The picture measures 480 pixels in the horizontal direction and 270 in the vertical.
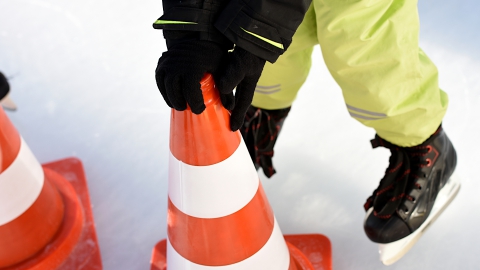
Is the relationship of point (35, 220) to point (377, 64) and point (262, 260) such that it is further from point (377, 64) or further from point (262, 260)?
point (377, 64)

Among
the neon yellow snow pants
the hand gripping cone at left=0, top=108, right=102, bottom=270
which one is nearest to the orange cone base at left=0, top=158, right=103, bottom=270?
the hand gripping cone at left=0, top=108, right=102, bottom=270

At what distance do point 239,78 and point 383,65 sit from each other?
38 centimetres

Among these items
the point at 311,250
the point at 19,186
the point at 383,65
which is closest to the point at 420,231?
the point at 311,250

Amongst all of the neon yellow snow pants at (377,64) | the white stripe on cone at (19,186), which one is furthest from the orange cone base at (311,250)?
the white stripe on cone at (19,186)

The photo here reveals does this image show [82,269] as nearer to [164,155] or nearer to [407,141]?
[164,155]

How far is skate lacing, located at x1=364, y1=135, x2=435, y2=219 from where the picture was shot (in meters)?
1.22

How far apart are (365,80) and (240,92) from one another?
0.33 meters

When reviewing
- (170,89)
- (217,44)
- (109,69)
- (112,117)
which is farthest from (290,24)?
(109,69)

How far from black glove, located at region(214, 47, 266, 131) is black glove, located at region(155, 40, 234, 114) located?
20 mm

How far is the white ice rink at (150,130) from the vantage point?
1.29 m

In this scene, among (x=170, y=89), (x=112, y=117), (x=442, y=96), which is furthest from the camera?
(x=112, y=117)

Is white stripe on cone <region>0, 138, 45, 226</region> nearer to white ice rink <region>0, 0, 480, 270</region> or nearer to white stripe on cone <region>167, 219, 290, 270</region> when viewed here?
white ice rink <region>0, 0, 480, 270</region>

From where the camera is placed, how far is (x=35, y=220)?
125 cm

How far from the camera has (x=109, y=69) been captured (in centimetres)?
186
